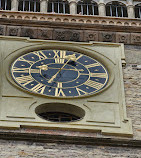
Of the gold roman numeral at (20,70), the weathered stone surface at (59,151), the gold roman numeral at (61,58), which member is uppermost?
the gold roman numeral at (61,58)

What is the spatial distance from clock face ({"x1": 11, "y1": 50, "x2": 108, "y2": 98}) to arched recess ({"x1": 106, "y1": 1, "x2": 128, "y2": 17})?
308cm

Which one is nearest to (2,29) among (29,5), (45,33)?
(45,33)

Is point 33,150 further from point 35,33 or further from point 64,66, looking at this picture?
point 35,33

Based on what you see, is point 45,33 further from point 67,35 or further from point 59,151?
point 59,151

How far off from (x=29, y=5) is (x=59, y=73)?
411 centimetres

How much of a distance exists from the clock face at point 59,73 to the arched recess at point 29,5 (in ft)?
9.10

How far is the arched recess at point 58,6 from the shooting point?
2348cm

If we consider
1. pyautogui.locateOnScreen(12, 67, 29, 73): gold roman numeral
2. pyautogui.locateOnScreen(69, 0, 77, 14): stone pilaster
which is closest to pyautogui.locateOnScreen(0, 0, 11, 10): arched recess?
pyautogui.locateOnScreen(69, 0, 77, 14): stone pilaster

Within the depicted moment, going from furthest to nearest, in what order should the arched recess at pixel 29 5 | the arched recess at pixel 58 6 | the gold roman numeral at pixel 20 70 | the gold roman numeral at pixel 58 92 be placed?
the arched recess at pixel 58 6, the arched recess at pixel 29 5, the gold roman numeral at pixel 20 70, the gold roman numeral at pixel 58 92

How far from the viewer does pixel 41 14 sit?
2262 centimetres

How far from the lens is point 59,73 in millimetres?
20141

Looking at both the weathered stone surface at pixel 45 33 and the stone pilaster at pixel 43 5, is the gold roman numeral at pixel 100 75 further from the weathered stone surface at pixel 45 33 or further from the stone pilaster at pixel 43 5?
the stone pilaster at pixel 43 5

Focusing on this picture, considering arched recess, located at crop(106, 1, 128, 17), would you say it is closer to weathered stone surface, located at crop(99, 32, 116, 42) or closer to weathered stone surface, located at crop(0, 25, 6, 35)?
weathered stone surface, located at crop(99, 32, 116, 42)

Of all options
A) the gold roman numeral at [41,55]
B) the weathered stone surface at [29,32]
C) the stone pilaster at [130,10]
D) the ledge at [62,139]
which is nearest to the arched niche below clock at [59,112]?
the ledge at [62,139]
